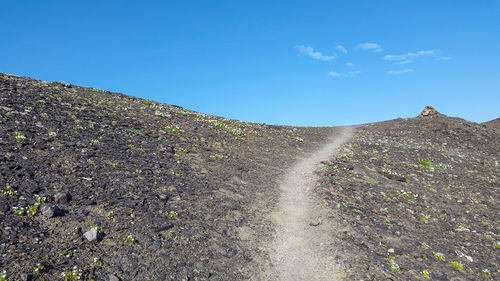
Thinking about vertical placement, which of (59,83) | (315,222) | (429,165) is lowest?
(315,222)

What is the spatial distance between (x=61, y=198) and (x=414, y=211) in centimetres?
1810

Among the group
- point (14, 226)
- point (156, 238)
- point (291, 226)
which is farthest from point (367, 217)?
point (14, 226)

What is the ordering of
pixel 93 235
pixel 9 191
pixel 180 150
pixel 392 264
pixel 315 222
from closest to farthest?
pixel 93 235
pixel 9 191
pixel 392 264
pixel 315 222
pixel 180 150

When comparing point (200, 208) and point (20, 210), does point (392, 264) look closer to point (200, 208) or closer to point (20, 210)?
point (200, 208)

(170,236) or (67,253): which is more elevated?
(67,253)

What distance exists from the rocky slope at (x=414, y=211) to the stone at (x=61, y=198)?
1068cm

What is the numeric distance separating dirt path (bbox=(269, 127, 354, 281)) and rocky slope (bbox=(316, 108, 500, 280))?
708 millimetres

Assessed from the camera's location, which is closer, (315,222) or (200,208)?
(200,208)

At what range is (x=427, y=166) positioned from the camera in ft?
94.2

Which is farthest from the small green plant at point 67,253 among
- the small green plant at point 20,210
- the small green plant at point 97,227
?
the small green plant at point 20,210

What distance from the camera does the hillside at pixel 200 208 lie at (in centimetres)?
932

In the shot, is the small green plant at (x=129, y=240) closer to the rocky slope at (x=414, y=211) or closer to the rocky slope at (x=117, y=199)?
the rocky slope at (x=117, y=199)

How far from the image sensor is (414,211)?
1728cm

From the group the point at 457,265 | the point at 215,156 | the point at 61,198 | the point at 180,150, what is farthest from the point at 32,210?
the point at 457,265
